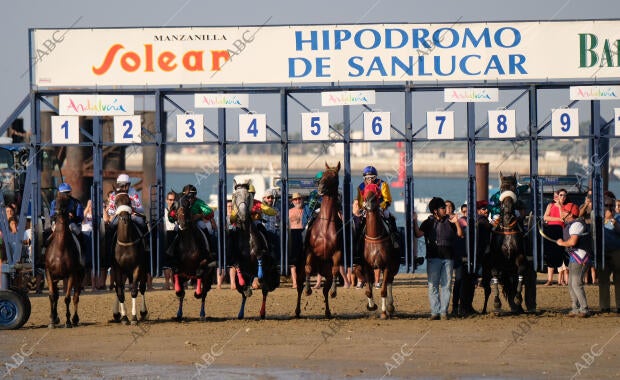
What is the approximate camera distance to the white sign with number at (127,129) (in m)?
21.3

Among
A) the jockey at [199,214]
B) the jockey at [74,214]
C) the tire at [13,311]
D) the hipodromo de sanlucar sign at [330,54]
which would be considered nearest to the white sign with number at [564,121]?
the hipodromo de sanlucar sign at [330,54]

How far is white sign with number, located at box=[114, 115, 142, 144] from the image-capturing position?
21328mm

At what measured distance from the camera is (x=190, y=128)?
2152 cm

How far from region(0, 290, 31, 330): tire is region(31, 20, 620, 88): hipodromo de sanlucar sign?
424 centimetres

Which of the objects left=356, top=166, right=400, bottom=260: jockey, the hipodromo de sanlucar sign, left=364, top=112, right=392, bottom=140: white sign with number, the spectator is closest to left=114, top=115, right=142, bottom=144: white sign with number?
the hipodromo de sanlucar sign

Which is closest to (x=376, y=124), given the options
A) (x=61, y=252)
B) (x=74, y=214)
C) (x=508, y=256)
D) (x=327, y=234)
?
(x=327, y=234)

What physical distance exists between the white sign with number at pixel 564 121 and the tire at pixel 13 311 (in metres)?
9.30

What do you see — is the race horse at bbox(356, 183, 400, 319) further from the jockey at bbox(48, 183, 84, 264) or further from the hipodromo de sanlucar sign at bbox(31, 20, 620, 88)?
the jockey at bbox(48, 183, 84, 264)

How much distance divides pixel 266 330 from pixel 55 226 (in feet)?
11.7

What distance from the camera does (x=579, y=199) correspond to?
2828cm

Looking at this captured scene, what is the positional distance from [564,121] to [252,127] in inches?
213

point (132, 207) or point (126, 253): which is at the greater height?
point (132, 207)

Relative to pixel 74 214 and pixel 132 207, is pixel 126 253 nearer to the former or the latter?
pixel 132 207

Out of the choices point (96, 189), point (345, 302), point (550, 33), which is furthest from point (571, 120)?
point (96, 189)
